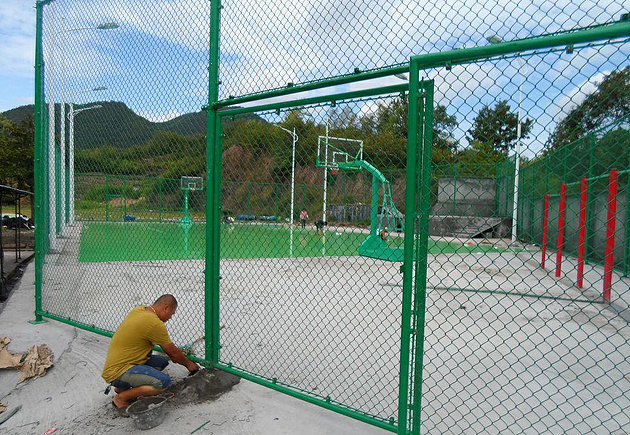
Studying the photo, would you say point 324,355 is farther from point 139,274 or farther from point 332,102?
point 139,274

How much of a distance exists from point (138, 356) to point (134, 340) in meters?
0.12

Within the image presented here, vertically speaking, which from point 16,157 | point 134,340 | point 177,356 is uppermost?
point 16,157

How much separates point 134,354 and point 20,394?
113 cm

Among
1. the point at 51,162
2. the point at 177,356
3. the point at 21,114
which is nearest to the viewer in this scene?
the point at 177,356

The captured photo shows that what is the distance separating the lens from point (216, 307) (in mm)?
3576

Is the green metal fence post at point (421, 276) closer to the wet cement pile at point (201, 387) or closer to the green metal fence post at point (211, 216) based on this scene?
the wet cement pile at point (201, 387)

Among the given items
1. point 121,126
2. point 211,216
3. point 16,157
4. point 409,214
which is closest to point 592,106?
point 409,214

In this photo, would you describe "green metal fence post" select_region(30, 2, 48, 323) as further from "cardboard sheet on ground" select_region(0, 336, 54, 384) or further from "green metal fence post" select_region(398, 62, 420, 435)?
"green metal fence post" select_region(398, 62, 420, 435)

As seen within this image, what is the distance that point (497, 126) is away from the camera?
2293 millimetres

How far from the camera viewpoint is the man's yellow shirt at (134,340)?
3.11m

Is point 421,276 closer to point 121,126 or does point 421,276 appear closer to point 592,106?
point 592,106

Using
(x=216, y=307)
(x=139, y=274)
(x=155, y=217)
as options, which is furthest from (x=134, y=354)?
(x=155, y=217)

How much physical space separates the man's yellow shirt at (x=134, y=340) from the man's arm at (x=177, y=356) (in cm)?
4

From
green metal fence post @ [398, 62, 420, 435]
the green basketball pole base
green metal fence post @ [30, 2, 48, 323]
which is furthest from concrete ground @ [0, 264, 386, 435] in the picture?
the green basketball pole base
